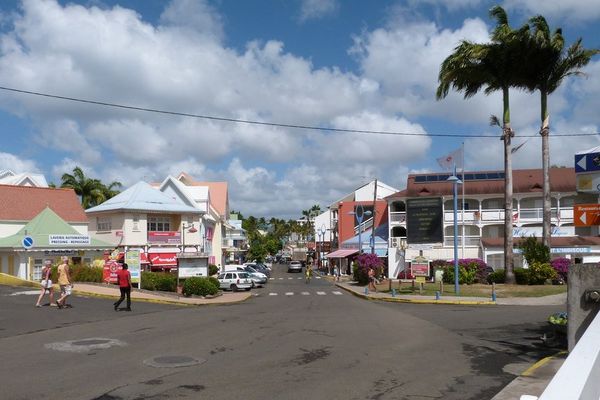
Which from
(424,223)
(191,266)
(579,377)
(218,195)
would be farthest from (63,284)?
(218,195)

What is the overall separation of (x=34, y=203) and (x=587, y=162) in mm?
45077

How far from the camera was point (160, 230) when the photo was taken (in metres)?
52.2

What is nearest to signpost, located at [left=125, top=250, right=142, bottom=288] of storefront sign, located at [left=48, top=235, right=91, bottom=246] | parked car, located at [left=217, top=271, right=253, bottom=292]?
parked car, located at [left=217, top=271, right=253, bottom=292]

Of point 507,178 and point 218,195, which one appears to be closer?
point 507,178

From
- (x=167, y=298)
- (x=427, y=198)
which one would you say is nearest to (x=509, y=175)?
(x=427, y=198)

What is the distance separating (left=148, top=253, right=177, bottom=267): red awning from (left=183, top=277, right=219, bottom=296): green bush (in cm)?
1798

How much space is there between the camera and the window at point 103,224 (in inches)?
2004

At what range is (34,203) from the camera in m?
47.8

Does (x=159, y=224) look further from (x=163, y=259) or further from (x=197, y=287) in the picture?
(x=197, y=287)

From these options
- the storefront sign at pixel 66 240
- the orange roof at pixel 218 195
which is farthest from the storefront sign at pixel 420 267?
the orange roof at pixel 218 195

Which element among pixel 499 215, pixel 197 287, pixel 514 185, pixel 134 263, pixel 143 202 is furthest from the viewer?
pixel 514 185

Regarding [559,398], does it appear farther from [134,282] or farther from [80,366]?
[134,282]

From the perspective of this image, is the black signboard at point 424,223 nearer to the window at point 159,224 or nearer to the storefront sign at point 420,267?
the storefront sign at point 420,267

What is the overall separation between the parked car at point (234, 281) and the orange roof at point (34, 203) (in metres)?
17.7
